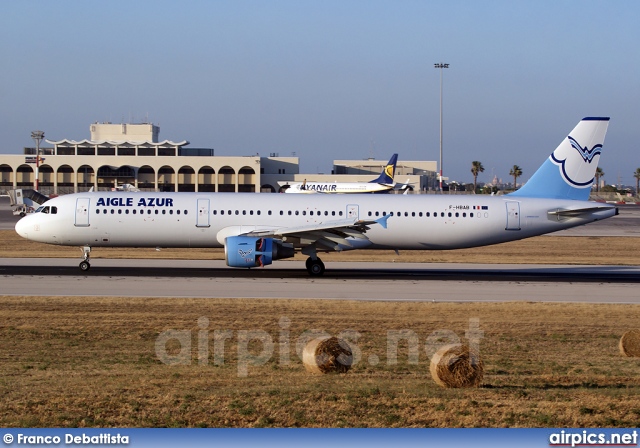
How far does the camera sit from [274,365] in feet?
52.2

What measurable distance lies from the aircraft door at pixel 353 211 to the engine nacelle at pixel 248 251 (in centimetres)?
446

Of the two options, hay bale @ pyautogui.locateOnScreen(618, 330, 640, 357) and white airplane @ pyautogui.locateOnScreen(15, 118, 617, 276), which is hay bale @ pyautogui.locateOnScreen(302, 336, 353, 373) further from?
white airplane @ pyautogui.locateOnScreen(15, 118, 617, 276)

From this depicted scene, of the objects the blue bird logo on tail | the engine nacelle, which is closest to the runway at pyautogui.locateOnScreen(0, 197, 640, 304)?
the engine nacelle

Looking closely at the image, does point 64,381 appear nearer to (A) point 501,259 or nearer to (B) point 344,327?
(B) point 344,327

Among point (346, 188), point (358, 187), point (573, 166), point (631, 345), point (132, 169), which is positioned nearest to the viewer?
point (631, 345)

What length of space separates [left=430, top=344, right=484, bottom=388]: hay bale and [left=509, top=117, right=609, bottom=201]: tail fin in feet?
81.2

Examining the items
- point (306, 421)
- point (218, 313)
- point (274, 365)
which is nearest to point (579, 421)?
point (306, 421)

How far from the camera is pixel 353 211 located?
34.7 meters

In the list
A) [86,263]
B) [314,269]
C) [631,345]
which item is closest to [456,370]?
[631,345]

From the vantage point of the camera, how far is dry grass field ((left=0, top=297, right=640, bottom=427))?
11.6 metres

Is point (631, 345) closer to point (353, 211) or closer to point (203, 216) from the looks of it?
point (353, 211)

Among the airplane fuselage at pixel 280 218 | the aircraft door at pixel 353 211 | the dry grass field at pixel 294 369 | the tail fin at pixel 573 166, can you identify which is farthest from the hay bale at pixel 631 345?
the tail fin at pixel 573 166

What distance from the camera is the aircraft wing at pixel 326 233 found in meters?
32.1

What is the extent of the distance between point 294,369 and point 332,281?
52.7 ft
